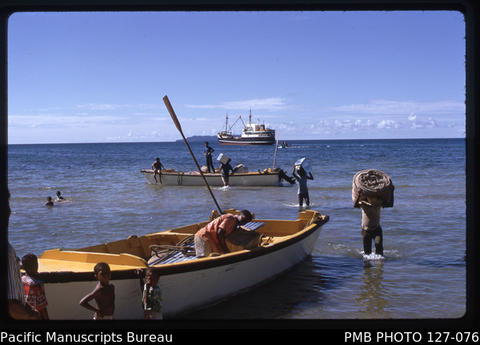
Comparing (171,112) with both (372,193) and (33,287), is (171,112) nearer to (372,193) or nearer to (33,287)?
(372,193)

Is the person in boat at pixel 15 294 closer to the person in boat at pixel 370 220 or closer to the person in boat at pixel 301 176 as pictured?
the person in boat at pixel 370 220

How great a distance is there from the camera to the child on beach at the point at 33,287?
418 cm

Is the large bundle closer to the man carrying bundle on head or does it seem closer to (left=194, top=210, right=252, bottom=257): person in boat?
the man carrying bundle on head

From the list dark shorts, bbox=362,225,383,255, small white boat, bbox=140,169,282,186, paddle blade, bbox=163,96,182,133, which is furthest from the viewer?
small white boat, bbox=140,169,282,186

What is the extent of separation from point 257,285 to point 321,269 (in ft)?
6.17

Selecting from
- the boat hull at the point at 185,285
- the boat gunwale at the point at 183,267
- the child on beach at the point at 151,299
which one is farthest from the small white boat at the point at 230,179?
the child on beach at the point at 151,299

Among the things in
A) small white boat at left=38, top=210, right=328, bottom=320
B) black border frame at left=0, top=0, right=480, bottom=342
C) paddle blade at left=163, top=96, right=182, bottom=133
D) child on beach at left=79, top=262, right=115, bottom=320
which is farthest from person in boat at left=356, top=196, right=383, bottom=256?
black border frame at left=0, top=0, right=480, bottom=342

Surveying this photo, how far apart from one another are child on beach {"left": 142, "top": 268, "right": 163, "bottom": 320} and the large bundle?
430cm

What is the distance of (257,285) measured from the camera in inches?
288

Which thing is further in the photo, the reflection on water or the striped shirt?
the reflection on water

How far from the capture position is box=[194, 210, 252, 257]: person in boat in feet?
21.9

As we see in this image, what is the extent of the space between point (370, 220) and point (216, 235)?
3.34 metres

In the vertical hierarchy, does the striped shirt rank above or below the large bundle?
below

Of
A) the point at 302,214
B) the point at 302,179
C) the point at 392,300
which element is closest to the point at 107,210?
the point at 302,179
